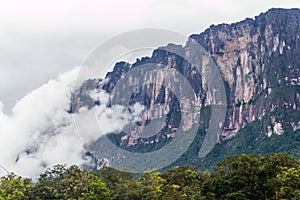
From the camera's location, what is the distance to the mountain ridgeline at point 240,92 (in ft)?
468

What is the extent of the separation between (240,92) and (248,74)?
6.86m

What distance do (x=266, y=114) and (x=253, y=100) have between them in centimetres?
1374

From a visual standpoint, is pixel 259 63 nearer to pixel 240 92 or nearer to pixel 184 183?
pixel 240 92

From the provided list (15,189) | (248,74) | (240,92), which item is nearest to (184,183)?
(15,189)

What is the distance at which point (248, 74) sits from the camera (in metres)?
166

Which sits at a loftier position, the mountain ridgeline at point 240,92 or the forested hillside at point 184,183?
the mountain ridgeline at point 240,92

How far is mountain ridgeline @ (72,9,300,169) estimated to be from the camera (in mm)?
142625

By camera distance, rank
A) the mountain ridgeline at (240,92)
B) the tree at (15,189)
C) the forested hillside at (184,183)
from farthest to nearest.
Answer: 1. the mountain ridgeline at (240,92)
2. the tree at (15,189)
3. the forested hillside at (184,183)

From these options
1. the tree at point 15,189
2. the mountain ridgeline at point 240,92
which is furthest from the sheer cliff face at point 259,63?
the tree at point 15,189

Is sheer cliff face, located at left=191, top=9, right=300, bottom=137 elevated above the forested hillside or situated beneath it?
elevated above

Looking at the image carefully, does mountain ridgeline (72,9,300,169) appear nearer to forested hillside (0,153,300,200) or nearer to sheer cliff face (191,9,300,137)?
sheer cliff face (191,9,300,137)

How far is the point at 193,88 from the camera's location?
586 feet

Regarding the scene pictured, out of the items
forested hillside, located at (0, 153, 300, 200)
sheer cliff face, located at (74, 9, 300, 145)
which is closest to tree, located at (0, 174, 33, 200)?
forested hillside, located at (0, 153, 300, 200)

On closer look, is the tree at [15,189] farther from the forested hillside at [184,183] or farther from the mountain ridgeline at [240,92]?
the mountain ridgeline at [240,92]
